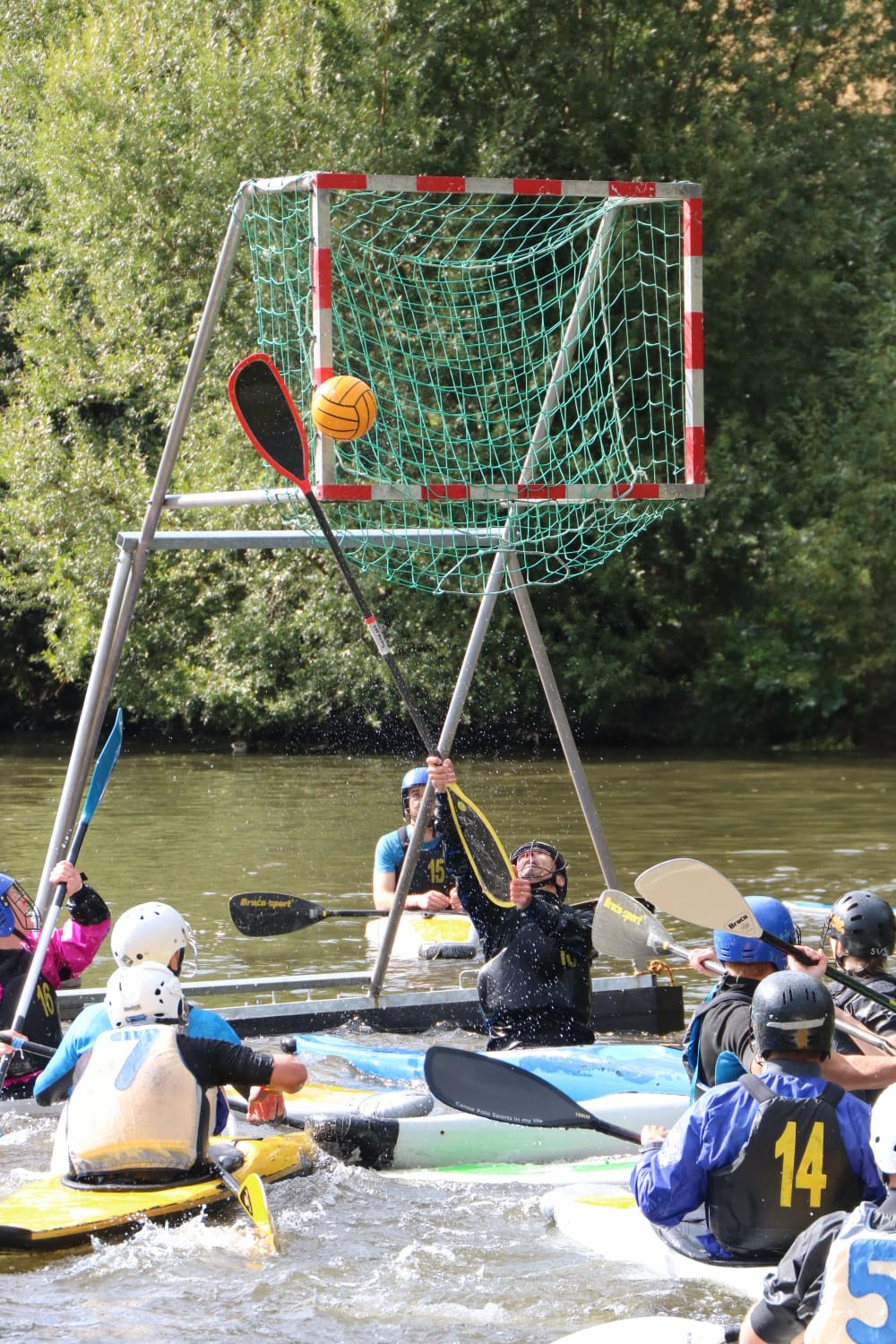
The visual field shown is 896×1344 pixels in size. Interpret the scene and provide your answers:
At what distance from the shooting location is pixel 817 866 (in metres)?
11.6

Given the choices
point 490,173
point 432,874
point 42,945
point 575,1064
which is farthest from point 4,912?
point 490,173

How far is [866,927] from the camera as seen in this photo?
4.64 m

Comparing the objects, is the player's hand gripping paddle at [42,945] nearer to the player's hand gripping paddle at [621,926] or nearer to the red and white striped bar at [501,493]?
the red and white striped bar at [501,493]

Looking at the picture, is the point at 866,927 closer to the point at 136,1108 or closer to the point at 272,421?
the point at 136,1108

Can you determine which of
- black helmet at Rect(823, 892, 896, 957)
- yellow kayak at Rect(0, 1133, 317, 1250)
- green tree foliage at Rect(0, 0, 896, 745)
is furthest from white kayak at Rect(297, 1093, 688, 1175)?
green tree foliage at Rect(0, 0, 896, 745)

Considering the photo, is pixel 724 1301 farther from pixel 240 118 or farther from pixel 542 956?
pixel 240 118

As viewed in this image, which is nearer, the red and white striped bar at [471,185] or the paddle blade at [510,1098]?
the paddle blade at [510,1098]

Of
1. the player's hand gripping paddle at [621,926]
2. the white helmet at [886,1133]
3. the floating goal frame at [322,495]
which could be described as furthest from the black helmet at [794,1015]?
the floating goal frame at [322,495]

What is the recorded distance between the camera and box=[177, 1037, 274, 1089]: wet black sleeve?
454 centimetres

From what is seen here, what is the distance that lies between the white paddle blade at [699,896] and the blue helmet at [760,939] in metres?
0.04

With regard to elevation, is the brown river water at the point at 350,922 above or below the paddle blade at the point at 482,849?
below

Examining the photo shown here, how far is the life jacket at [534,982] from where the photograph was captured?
605 centimetres

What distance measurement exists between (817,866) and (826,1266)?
8941 millimetres

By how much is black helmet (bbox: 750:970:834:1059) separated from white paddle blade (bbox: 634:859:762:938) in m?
0.75
